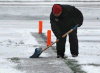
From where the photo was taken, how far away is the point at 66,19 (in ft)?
26.1

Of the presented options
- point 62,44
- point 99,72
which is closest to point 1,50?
point 62,44

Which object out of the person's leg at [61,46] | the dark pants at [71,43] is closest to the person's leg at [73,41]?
the dark pants at [71,43]

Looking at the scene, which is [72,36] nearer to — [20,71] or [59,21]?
[59,21]

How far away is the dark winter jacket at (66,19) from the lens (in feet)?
25.8

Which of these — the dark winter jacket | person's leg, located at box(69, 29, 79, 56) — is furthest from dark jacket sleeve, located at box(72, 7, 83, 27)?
person's leg, located at box(69, 29, 79, 56)

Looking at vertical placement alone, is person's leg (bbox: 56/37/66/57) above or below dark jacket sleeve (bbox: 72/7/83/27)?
below

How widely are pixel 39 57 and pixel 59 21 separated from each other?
120 cm

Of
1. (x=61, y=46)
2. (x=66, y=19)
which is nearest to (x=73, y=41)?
(x=61, y=46)

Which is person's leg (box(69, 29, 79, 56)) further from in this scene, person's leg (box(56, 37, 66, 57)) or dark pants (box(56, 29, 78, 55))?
person's leg (box(56, 37, 66, 57))

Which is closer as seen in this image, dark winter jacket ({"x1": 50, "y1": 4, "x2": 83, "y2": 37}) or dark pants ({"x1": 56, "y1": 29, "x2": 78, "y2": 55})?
dark winter jacket ({"x1": 50, "y1": 4, "x2": 83, "y2": 37})

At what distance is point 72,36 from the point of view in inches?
323

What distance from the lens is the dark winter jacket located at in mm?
7863

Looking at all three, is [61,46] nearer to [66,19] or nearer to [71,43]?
[71,43]

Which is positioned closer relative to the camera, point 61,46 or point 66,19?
point 66,19
